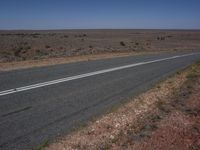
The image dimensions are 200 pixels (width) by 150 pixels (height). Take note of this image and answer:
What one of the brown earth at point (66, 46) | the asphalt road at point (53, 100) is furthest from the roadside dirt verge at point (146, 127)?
the brown earth at point (66, 46)

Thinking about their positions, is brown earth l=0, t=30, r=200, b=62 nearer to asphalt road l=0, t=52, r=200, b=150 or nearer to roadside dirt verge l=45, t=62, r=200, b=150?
asphalt road l=0, t=52, r=200, b=150

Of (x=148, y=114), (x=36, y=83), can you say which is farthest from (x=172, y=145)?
(x=36, y=83)

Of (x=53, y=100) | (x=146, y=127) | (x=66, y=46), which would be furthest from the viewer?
(x=66, y=46)

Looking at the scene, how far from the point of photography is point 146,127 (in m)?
6.23

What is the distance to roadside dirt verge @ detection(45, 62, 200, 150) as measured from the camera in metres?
5.25

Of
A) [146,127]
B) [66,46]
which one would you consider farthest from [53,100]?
[66,46]

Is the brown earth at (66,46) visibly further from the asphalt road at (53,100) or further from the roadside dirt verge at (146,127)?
the roadside dirt verge at (146,127)

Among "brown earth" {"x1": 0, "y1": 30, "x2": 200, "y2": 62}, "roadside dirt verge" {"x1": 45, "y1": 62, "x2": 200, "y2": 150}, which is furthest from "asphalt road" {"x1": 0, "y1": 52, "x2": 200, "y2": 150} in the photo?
"brown earth" {"x1": 0, "y1": 30, "x2": 200, "y2": 62}

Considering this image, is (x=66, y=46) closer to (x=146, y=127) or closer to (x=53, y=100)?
(x=53, y=100)

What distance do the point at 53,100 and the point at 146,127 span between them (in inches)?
127

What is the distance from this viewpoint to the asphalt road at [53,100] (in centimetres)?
581

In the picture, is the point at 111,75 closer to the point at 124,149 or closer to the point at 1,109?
the point at 1,109

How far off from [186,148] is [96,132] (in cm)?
186

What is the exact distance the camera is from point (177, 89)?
10922 millimetres
